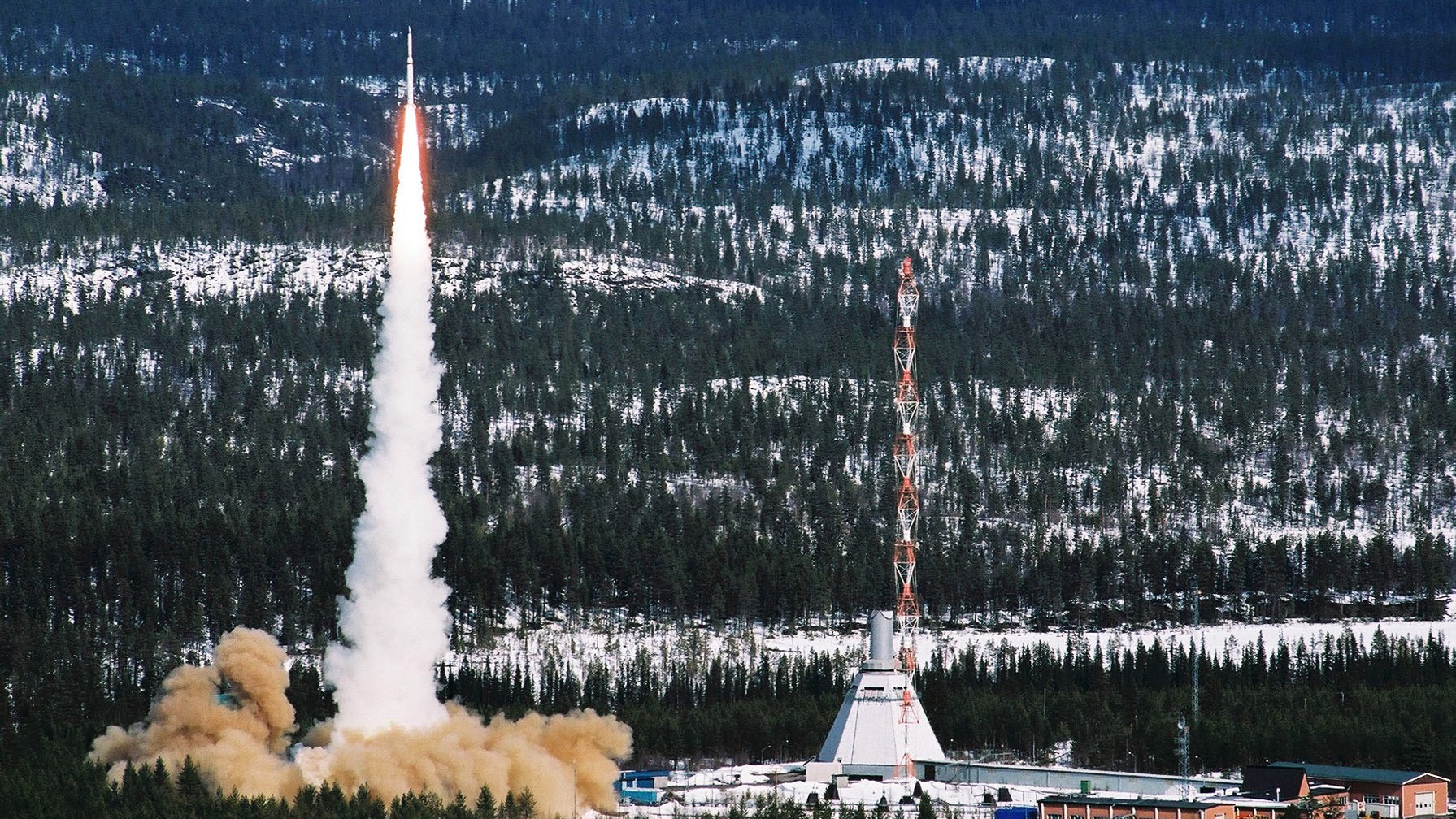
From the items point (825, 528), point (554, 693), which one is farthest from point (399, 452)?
point (825, 528)

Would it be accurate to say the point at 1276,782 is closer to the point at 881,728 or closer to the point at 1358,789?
the point at 1358,789

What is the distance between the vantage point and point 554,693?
138 meters

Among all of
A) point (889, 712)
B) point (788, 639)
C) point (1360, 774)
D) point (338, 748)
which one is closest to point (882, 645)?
point (889, 712)

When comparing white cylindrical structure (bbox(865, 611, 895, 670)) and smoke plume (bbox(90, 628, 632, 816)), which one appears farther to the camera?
white cylindrical structure (bbox(865, 611, 895, 670))

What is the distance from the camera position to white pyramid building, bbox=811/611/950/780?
108938 millimetres

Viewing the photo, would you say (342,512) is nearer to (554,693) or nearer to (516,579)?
(516,579)

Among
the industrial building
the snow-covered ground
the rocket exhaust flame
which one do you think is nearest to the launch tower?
the industrial building

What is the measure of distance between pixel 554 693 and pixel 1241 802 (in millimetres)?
51328

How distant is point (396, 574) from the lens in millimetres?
89312

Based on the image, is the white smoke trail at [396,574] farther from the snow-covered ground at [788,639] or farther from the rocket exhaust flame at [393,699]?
the snow-covered ground at [788,639]

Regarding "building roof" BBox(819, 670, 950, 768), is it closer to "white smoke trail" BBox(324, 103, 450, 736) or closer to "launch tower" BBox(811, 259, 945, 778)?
"launch tower" BBox(811, 259, 945, 778)

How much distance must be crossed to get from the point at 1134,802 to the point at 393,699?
29416 millimetres

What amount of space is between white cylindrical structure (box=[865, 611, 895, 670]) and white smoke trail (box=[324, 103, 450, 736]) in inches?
980

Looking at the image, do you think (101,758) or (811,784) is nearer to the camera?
(101,758)
